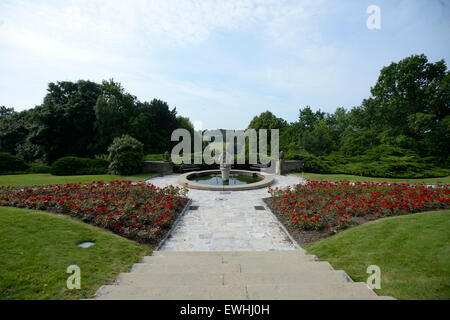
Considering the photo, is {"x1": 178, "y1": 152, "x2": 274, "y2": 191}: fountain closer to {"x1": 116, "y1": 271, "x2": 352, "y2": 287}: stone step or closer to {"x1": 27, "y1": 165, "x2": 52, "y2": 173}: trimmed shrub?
{"x1": 116, "y1": 271, "x2": 352, "y2": 287}: stone step

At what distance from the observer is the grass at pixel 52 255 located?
10.1 ft

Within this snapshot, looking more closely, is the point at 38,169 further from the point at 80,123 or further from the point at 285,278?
the point at 285,278

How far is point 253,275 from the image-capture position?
3178mm

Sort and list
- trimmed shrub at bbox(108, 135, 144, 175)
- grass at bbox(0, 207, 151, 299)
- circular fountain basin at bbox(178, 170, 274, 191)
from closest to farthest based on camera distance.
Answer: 1. grass at bbox(0, 207, 151, 299)
2. circular fountain basin at bbox(178, 170, 274, 191)
3. trimmed shrub at bbox(108, 135, 144, 175)

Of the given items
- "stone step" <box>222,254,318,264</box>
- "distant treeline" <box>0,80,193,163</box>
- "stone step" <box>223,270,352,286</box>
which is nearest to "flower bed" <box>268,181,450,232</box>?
"stone step" <box>222,254,318,264</box>

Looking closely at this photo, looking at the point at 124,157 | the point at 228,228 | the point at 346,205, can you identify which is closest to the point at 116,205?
the point at 228,228

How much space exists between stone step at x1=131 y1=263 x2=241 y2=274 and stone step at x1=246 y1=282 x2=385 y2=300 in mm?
960

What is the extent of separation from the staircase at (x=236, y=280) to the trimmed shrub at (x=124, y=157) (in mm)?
12360

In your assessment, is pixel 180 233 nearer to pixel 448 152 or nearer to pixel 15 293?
pixel 15 293

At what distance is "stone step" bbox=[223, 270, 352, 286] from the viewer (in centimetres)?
301

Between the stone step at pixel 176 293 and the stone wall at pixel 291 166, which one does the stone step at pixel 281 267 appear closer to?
the stone step at pixel 176 293

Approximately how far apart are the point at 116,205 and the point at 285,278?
6.20m

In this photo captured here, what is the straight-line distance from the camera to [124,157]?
15188 mm
